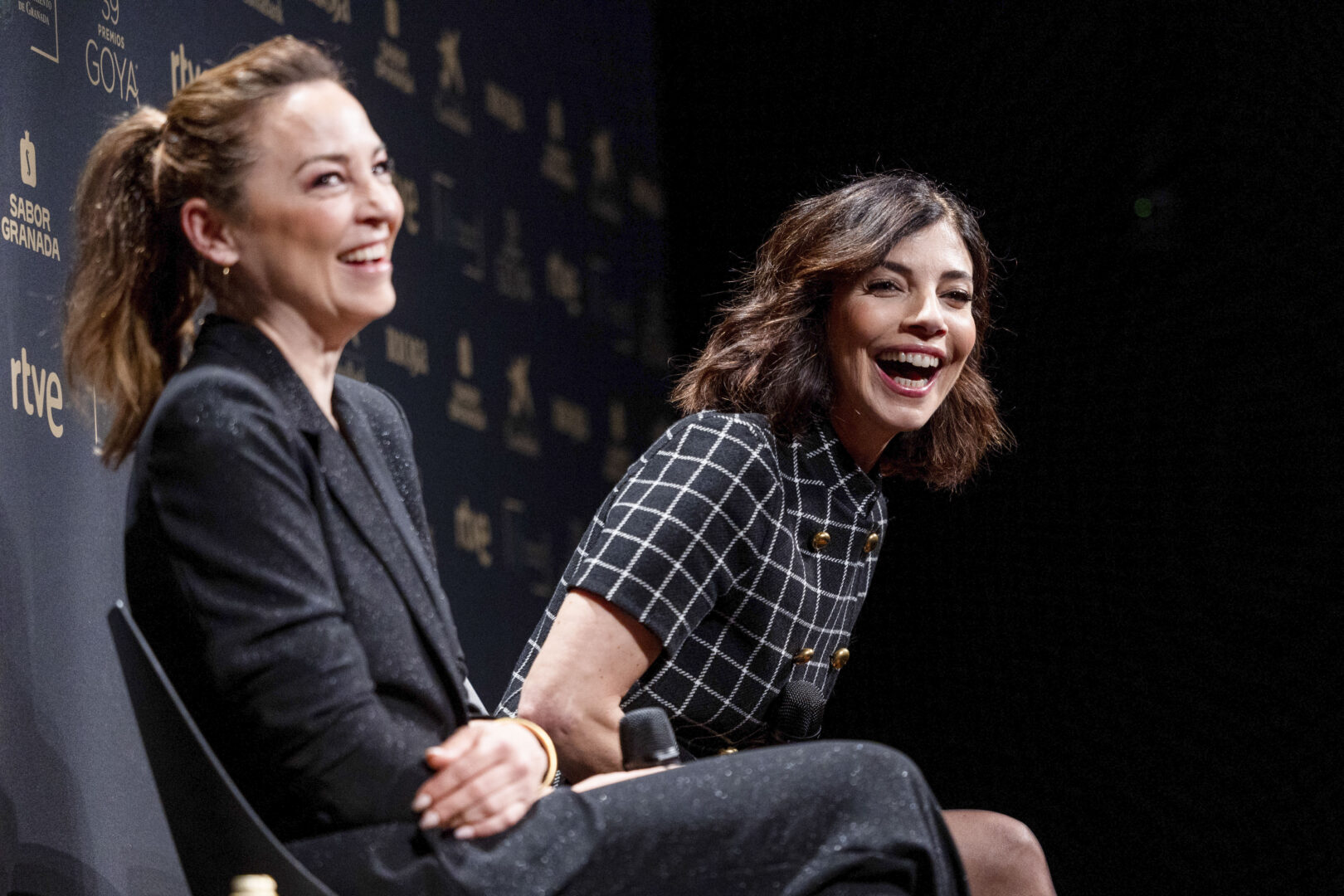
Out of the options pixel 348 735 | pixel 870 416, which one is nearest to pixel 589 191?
pixel 870 416

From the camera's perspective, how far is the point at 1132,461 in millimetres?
3531

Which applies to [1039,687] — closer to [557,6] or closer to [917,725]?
[917,725]

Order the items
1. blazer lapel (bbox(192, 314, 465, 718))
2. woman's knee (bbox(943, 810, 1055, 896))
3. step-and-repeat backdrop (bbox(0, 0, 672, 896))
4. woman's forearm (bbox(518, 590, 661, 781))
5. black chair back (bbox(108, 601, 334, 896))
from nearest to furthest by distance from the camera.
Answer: black chair back (bbox(108, 601, 334, 896)) → blazer lapel (bbox(192, 314, 465, 718)) → woman's forearm (bbox(518, 590, 661, 781)) → step-and-repeat backdrop (bbox(0, 0, 672, 896)) → woman's knee (bbox(943, 810, 1055, 896))

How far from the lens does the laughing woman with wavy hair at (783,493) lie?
6.41 ft

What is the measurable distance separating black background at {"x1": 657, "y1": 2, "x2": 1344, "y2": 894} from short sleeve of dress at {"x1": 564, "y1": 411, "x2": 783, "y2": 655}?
1458 mm

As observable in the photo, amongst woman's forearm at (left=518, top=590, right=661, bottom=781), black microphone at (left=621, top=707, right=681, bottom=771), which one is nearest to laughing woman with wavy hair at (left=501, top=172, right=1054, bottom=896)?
woman's forearm at (left=518, top=590, right=661, bottom=781)

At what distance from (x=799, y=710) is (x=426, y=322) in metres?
1.61

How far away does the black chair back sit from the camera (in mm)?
1203

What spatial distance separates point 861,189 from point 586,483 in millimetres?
1770

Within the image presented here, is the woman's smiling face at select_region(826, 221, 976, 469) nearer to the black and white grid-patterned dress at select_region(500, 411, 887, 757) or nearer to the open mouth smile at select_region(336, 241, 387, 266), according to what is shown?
the black and white grid-patterned dress at select_region(500, 411, 887, 757)

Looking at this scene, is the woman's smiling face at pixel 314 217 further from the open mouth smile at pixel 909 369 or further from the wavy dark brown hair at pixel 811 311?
the open mouth smile at pixel 909 369

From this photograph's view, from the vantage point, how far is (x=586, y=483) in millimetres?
4031

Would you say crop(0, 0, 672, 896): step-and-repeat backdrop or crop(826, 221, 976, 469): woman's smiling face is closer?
crop(0, 0, 672, 896): step-and-repeat backdrop

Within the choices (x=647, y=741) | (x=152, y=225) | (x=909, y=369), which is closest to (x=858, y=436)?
(x=909, y=369)
